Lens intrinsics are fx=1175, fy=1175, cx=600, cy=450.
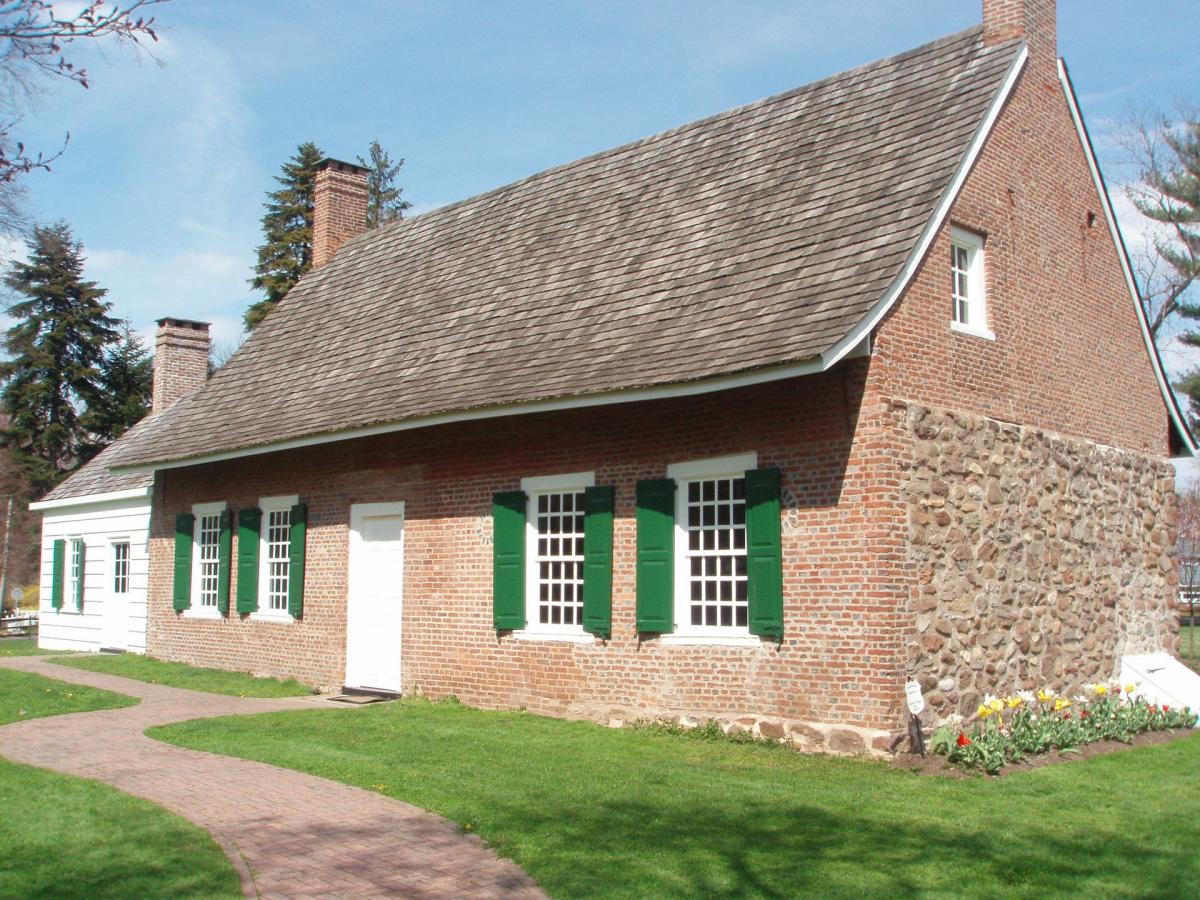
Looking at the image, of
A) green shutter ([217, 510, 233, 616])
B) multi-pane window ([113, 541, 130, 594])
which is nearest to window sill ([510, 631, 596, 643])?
green shutter ([217, 510, 233, 616])

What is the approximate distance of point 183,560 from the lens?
18.4 metres

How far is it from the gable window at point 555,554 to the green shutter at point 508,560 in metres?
0.10

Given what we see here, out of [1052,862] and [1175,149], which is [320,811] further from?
[1175,149]

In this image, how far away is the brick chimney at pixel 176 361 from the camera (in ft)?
78.2

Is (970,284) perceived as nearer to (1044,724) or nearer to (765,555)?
(765,555)

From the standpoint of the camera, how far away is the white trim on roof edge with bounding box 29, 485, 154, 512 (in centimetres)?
2062

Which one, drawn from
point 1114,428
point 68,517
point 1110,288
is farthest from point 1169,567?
point 68,517

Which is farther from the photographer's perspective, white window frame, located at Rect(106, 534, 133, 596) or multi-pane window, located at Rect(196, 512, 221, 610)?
white window frame, located at Rect(106, 534, 133, 596)

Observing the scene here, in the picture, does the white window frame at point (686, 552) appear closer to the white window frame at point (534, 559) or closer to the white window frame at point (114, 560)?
the white window frame at point (534, 559)

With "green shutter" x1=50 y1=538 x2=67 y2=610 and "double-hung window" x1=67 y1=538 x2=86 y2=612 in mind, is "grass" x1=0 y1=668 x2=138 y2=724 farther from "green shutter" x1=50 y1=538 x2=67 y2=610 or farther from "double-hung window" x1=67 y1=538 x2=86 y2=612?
"green shutter" x1=50 y1=538 x2=67 y2=610

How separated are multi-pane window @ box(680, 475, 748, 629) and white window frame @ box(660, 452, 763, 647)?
0.02 meters

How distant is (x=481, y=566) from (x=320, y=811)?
5.70 meters

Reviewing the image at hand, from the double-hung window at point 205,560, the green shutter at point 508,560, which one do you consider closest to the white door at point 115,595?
the double-hung window at point 205,560

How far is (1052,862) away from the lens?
23.3 feet
